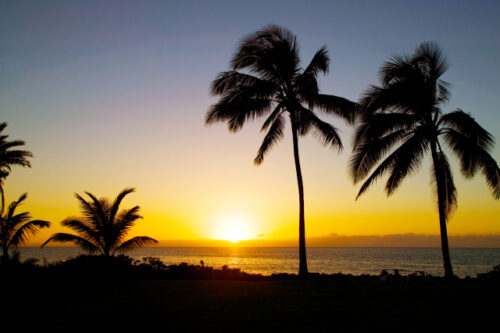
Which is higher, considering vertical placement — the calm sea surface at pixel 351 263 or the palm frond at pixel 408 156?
the palm frond at pixel 408 156

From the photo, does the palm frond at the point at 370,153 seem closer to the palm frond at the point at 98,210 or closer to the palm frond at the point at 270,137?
the palm frond at the point at 270,137

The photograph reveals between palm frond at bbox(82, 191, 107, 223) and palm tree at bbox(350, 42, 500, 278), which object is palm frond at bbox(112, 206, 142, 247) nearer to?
palm frond at bbox(82, 191, 107, 223)

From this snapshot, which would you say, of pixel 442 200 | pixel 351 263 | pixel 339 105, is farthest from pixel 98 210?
pixel 351 263

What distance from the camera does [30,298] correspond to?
35.3 ft

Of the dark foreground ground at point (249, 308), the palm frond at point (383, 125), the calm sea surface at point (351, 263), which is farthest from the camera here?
the calm sea surface at point (351, 263)

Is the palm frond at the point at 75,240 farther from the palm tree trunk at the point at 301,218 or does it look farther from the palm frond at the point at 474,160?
the palm frond at the point at 474,160

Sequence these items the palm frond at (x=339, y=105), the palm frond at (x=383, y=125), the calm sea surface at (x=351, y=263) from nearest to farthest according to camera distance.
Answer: the palm frond at (x=383, y=125), the palm frond at (x=339, y=105), the calm sea surface at (x=351, y=263)

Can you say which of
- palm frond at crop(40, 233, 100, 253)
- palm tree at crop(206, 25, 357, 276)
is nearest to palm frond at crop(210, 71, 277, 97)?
palm tree at crop(206, 25, 357, 276)

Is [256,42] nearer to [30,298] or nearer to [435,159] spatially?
[435,159]

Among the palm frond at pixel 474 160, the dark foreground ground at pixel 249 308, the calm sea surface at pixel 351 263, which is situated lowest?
the calm sea surface at pixel 351 263

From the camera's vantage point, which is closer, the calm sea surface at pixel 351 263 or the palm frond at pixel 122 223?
the palm frond at pixel 122 223

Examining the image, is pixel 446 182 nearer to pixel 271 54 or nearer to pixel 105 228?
pixel 271 54

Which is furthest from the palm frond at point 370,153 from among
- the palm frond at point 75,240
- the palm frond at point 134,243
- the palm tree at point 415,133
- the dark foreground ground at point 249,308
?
the palm frond at point 75,240

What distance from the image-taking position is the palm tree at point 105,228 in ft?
66.9
